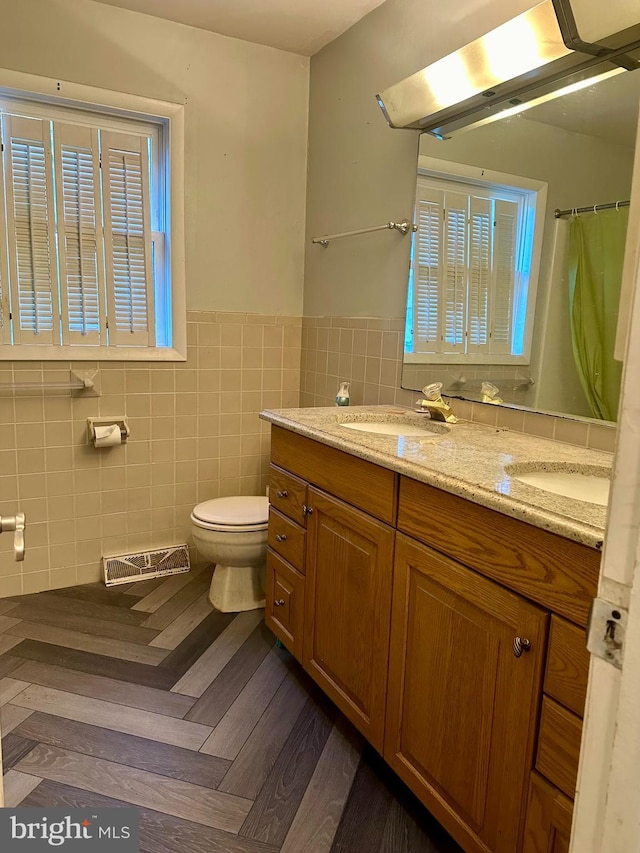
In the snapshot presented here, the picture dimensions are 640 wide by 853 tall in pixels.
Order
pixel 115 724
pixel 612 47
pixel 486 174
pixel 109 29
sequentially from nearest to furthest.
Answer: pixel 612 47
pixel 115 724
pixel 486 174
pixel 109 29

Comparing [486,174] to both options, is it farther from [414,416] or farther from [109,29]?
[109,29]

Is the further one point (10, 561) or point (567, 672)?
point (10, 561)

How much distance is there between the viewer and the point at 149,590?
107 inches

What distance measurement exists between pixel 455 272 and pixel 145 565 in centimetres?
195

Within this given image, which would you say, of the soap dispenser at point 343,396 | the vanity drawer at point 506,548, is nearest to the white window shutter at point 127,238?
the soap dispenser at point 343,396

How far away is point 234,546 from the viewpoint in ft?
7.82

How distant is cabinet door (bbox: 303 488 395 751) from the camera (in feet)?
4.97

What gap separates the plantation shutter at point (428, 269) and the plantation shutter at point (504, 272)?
0.92 ft

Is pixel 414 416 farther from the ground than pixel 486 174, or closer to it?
closer to it

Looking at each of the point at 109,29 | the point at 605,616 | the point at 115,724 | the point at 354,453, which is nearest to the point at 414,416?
the point at 354,453

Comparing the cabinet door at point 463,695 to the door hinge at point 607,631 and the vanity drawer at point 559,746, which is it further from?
the door hinge at point 607,631

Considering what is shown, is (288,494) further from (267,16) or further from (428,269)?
(267,16)

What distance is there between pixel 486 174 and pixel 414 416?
0.85 m

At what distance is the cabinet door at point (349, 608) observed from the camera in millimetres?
1515
